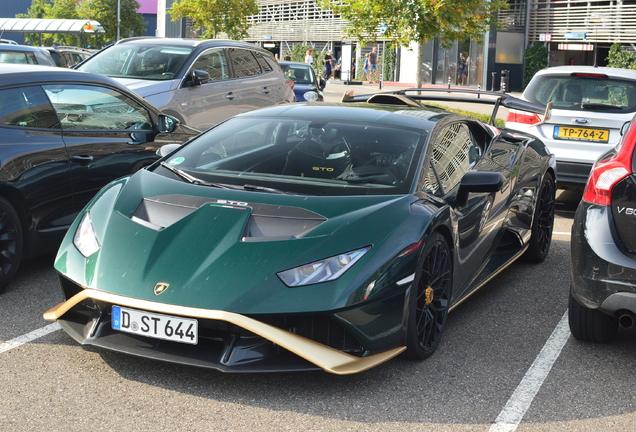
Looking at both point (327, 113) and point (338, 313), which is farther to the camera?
point (327, 113)

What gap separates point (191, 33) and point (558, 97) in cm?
5782

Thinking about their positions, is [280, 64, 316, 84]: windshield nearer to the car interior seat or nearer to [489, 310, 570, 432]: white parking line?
the car interior seat

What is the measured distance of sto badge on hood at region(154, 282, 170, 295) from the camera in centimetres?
354

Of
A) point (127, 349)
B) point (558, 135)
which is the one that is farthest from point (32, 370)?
point (558, 135)

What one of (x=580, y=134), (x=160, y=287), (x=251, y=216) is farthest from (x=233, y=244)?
(x=580, y=134)

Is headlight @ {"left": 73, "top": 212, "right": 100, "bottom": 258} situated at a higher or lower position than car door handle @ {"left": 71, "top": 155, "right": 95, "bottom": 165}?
lower

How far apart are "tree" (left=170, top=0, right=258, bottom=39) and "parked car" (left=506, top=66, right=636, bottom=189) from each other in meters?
27.3

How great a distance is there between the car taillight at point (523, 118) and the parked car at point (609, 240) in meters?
4.49

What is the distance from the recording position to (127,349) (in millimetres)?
3570

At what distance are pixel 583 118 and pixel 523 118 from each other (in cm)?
69

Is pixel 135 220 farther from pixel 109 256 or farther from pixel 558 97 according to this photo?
pixel 558 97

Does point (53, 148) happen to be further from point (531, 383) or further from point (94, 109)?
point (531, 383)

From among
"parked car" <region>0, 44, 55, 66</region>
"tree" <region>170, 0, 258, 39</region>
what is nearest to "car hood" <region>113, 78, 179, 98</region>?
"parked car" <region>0, 44, 55, 66</region>

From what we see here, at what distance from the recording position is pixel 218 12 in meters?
34.3
